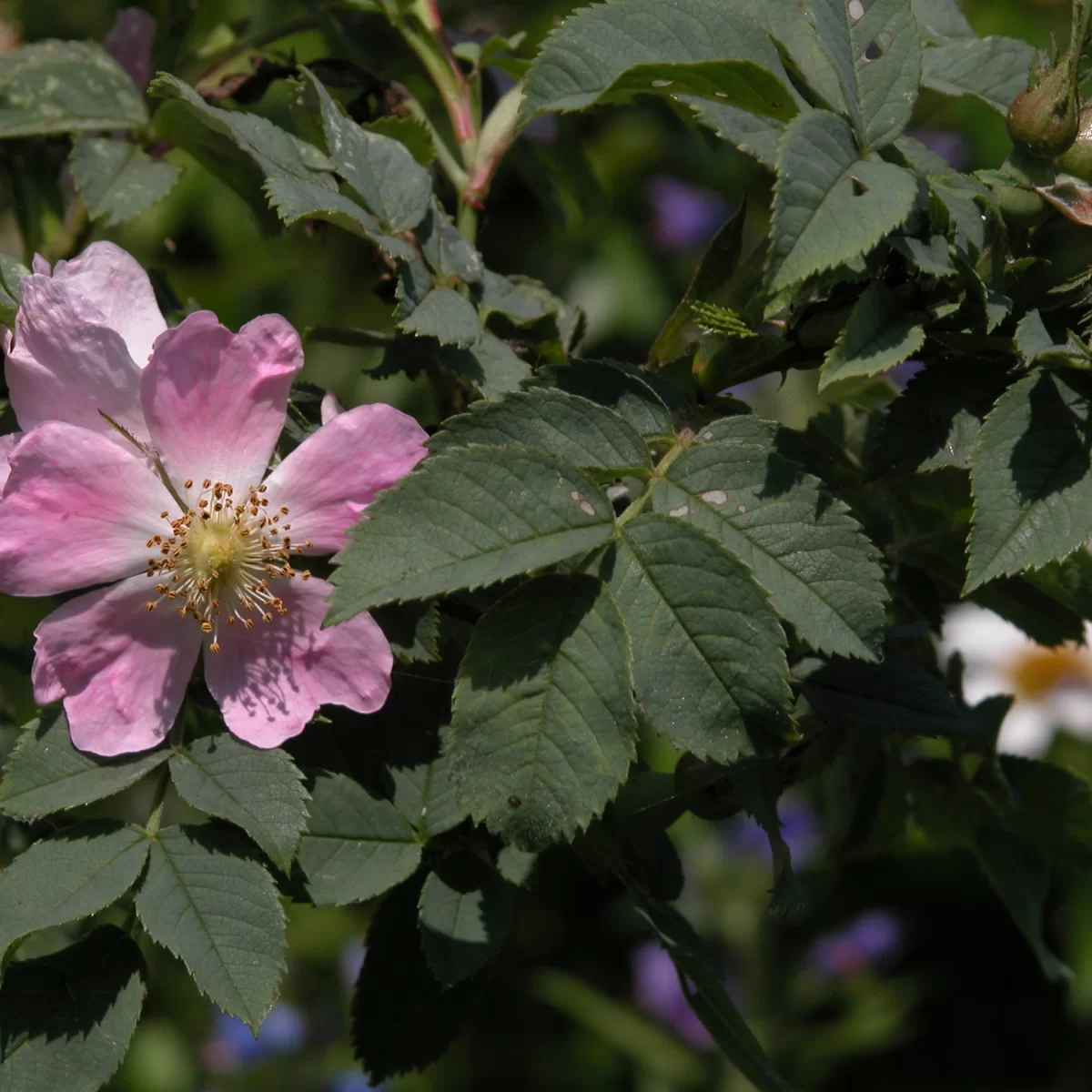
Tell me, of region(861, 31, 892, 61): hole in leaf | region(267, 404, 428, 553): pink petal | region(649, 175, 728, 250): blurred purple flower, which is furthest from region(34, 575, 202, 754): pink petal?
region(649, 175, 728, 250): blurred purple flower

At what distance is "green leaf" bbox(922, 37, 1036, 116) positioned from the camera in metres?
0.93

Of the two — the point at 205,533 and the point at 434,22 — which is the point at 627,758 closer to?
the point at 205,533

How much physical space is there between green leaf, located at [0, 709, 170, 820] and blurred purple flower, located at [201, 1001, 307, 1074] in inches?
83.4

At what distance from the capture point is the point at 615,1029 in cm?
272

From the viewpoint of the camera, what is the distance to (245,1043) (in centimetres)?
276

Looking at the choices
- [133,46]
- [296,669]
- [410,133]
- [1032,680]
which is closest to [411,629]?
[296,669]

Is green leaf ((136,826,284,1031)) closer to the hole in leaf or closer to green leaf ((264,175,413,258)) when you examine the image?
green leaf ((264,175,413,258))

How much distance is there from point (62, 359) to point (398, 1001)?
1.59ft

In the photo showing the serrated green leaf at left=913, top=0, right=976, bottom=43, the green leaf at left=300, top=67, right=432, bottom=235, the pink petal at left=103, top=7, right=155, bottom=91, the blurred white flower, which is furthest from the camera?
the blurred white flower

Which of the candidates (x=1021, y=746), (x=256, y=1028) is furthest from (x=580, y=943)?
(x=256, y=1028)

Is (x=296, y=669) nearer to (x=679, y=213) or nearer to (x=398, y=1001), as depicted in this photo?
(x=398, y=1001)

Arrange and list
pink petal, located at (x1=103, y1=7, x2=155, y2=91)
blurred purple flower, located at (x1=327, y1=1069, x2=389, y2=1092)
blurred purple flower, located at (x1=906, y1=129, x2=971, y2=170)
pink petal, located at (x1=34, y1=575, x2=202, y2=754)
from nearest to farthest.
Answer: pink petal, located at (x1=34, y1=575, x2=202, y2=754) → pink petal, located at (x1=103, y1=7, x2=155, y2=91) → blurred purple flower, located at (x1=327, y1=1069, x2=389, y2=1092) → blurred purple flower, located at (x1=906, y1=129, x2=971, y2=170)

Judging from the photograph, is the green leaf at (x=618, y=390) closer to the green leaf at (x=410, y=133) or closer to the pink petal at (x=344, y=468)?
the pink petal at (x=344, y=468)

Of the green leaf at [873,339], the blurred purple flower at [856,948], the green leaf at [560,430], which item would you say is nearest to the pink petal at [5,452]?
the green leaf at [560,430]
